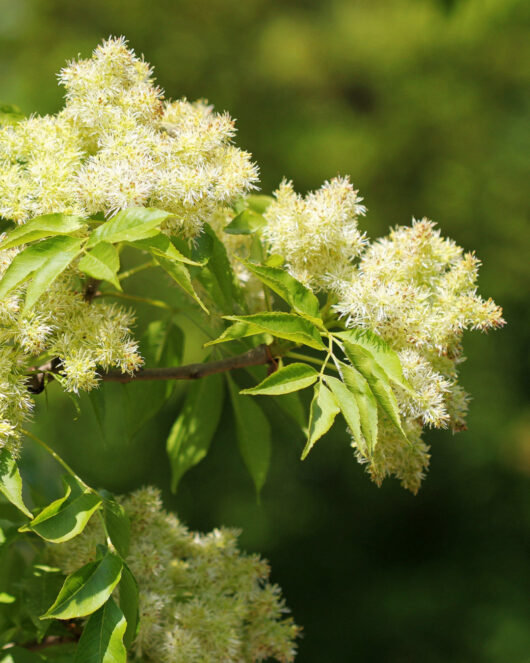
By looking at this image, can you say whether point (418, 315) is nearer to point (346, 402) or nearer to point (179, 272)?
point (346, 402)

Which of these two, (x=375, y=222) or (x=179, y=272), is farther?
(x=375, y=222)

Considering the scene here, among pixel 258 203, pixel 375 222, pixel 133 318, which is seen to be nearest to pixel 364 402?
pixel 133 318

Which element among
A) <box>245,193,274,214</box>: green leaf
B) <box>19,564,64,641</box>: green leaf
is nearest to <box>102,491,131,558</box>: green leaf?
<box>19,564,64,641</box>: green leaf

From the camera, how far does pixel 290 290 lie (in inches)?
27.3

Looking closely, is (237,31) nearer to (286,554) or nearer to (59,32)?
(59,32)

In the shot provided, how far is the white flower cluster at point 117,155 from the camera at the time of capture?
69 cm

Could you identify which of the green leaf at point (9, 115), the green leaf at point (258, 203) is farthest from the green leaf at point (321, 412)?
the green leaf at point (9, 115)

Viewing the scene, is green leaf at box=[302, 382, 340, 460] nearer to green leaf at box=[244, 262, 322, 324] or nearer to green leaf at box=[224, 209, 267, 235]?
green leaf at box=[244, 262, 322, 324]

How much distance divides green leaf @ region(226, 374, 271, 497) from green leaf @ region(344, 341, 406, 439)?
37 cm

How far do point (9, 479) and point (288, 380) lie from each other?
9.8 inches

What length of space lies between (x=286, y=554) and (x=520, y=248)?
1638mm

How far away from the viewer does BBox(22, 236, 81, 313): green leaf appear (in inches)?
23.6

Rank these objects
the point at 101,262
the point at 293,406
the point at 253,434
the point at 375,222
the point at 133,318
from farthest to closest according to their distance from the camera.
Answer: the point at 375,222 → the point at 253,434 → the point at 293,406 → the point at 133,318 → the point at 101,262

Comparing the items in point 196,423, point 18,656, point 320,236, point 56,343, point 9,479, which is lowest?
point 18,656
